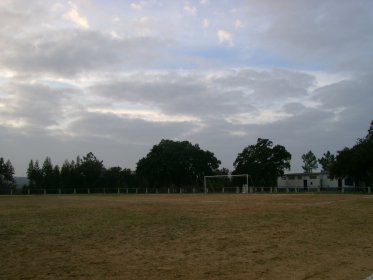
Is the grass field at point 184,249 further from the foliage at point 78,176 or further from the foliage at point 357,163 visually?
the foliage at point 78,176

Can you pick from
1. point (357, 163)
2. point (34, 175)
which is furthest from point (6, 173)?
point (357, 163)

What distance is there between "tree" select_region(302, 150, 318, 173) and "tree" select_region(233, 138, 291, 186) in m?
50.8

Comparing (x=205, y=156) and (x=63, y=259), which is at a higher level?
(x=205, y=156)

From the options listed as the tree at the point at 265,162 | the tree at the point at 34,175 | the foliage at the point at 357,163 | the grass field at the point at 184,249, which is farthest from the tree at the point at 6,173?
the grass field at the point at 184,249

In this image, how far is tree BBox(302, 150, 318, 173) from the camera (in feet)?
478

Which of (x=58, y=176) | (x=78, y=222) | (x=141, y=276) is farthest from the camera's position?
(x=58, y=176)

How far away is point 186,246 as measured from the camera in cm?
1208

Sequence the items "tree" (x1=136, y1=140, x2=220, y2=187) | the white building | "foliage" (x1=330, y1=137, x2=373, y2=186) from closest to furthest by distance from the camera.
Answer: "foliage" (x1=330, y1=137, x2=373, y2=186)
"tree" (x1=136, y1=140, x2=220, y2=187)
the white building

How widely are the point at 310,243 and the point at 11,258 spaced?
7454 millimetres

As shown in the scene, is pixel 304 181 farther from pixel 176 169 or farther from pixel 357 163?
pixel 357 163

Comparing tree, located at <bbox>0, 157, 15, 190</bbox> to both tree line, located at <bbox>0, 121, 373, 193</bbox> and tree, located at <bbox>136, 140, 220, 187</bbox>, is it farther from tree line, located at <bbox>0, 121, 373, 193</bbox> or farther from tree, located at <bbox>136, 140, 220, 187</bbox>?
tree, located at <bbox>136, 140, 220, 187</bbox>

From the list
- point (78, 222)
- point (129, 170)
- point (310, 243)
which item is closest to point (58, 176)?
point (129, 170)

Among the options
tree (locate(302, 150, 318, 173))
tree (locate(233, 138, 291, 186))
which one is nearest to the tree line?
tree (locate(233, 138, 291, 186))

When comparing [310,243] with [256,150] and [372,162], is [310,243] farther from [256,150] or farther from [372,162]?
[256,150]
